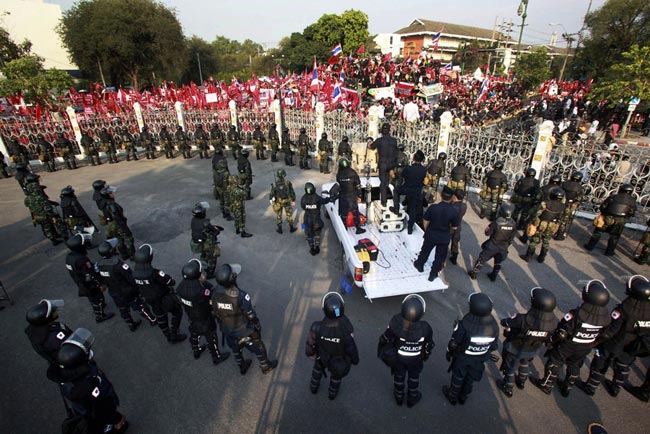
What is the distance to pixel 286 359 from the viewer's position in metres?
5.52

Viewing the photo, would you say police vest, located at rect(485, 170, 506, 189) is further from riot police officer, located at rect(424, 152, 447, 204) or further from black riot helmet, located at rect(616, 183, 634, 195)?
black riot helmet, located at rect(616, 183, 634, 195)

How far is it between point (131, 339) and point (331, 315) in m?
4.44

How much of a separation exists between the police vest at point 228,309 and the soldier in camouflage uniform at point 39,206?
766 centimetres

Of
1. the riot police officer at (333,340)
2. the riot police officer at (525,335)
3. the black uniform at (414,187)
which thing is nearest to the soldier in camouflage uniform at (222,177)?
the black uniform at (414,187)

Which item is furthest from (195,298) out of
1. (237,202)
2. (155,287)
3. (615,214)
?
(615,214)

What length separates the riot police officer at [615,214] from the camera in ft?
24.6

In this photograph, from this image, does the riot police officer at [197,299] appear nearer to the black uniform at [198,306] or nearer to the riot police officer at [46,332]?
the black uniform at [198,306]

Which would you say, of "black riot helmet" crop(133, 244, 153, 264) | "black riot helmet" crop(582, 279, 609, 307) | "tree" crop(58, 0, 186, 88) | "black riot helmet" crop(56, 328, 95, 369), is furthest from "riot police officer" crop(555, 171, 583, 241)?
"tree" crop(58, 0, 186, 88)

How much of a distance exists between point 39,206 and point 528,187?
13587 millimetres

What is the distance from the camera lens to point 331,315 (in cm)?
401

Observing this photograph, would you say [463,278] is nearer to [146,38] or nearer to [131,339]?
[131,339]

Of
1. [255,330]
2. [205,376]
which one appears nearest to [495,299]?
[255,330]

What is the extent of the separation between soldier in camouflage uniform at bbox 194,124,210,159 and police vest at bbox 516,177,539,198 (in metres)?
14.7

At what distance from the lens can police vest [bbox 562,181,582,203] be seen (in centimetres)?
809
